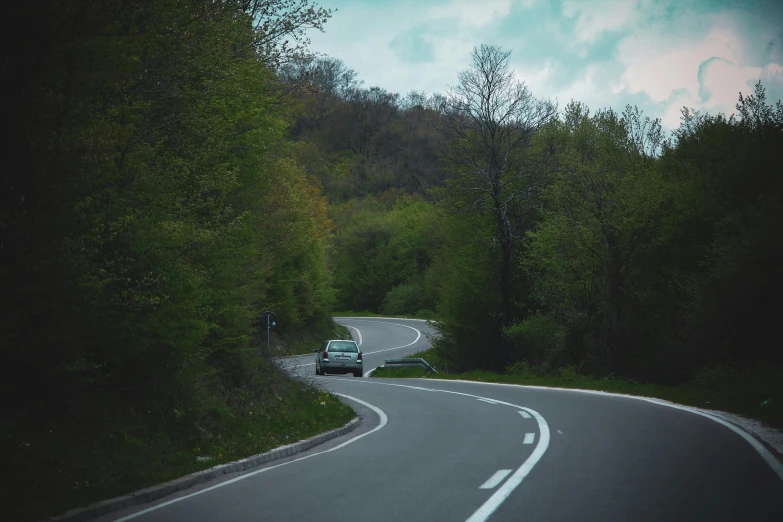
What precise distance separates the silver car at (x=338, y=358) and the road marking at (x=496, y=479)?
91.7 ft

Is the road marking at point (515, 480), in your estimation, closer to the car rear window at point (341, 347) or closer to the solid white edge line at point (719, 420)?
the solid white edge line at point (719, 420)

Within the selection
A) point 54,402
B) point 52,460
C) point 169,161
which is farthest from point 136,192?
point 52,460

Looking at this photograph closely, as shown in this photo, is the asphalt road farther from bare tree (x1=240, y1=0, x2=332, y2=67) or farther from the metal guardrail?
the metal guardrail

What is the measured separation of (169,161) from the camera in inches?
480

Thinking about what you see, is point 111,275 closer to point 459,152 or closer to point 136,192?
point 136,192

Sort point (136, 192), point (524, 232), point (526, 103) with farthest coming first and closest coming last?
point (524, 232) < point (526, 103) < point (136, 192)

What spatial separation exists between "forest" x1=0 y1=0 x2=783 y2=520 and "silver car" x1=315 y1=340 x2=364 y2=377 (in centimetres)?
582

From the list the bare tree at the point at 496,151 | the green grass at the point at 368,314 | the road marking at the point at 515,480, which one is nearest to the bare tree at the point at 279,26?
the road marking at the point at 515,480

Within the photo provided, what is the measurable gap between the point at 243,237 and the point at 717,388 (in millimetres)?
14870

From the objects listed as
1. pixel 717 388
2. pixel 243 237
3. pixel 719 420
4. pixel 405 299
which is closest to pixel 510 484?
pixel 719 420

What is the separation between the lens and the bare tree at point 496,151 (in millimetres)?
34656

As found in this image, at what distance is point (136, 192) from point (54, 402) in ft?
A: 10.3

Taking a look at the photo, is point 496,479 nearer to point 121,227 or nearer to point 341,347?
point 121,227

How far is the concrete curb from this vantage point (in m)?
7.88
